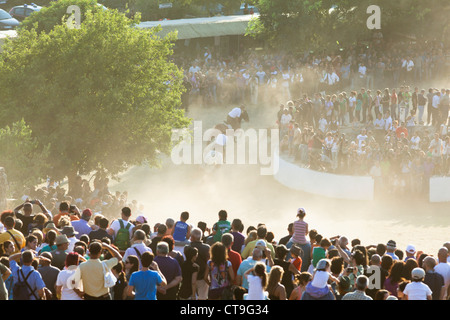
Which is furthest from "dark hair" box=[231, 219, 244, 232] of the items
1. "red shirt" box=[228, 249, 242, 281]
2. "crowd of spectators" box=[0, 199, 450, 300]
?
"red shirt" box=[228, 249, 242, 281]

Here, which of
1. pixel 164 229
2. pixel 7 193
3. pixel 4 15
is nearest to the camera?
pixel 164 229

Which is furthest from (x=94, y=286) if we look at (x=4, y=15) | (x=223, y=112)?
(x=4, y=15)

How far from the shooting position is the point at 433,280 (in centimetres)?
1052

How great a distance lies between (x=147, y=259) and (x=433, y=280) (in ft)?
13.8

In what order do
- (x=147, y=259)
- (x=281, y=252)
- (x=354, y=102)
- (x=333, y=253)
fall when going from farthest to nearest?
(x=354, y=102) → (x=333, y=253) → (x=281, y=252) → (x=147, y=259)

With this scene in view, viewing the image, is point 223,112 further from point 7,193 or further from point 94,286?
point 94,286

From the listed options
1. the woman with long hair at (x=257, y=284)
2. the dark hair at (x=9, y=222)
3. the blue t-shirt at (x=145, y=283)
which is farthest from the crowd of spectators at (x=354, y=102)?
the blue t-shirt at (x=145, y=283)

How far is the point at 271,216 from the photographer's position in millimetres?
23281

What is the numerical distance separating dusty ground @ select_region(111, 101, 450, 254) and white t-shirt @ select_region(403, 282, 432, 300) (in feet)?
33.3

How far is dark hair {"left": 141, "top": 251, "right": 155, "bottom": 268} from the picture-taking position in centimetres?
922

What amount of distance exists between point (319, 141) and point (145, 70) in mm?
6247

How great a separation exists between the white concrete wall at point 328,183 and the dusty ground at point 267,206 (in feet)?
0.83

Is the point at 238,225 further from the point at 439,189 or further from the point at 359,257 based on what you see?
the point at 439,189

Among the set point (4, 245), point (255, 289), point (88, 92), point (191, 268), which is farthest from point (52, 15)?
point (255, 289)
